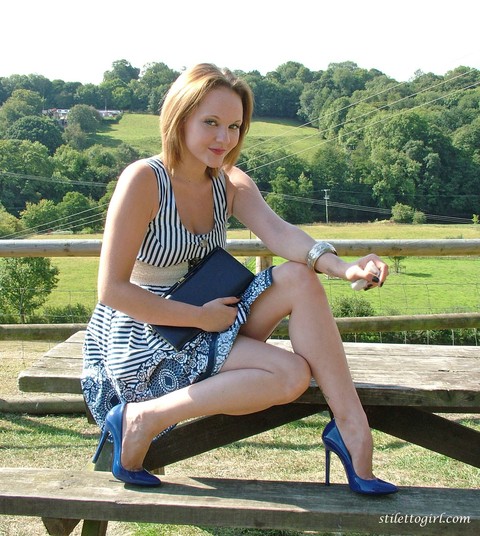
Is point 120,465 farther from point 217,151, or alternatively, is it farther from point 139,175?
point 217,151

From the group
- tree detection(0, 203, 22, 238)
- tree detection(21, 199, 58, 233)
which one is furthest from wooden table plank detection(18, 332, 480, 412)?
tree detection(0, 203, 22, 238)

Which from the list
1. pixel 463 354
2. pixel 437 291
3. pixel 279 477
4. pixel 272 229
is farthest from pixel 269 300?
pixel 437 291

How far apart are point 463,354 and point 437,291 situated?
671 inches

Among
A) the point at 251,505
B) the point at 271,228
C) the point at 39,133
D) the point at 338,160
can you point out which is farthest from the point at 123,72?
the point at 251,505

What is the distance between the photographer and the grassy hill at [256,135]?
4425 centimetres

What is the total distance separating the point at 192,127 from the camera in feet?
6.79

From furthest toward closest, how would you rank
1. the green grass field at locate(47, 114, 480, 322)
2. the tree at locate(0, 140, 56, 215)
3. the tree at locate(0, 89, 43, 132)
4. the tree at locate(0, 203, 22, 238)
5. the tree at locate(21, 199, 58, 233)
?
the tree at locate(0, 89, 43, 132), the tree at locate(0, 140, 56, 215), the tree at locate(0, 203, 22, 238), the tree at locate(21, 199, 58, 233), the green grass field at locate(47, 114, 480, 322)

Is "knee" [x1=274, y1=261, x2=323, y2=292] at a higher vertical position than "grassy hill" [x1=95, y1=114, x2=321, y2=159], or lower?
lower

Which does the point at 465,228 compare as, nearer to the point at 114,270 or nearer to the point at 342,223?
the point at 342,223

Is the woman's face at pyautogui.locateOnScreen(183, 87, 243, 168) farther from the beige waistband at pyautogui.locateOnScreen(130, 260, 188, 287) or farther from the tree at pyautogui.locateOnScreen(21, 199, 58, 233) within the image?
the tree at pyautogui.locateOnScreen(21, 199, 58, 233)

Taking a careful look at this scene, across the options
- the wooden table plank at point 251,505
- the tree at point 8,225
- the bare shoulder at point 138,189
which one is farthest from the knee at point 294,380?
the tree at point 8,225

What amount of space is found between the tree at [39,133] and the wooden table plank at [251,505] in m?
41.4

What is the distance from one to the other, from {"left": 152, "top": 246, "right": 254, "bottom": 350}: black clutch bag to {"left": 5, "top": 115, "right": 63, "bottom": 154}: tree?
41.2 m

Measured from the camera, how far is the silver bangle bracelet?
2.10 m
